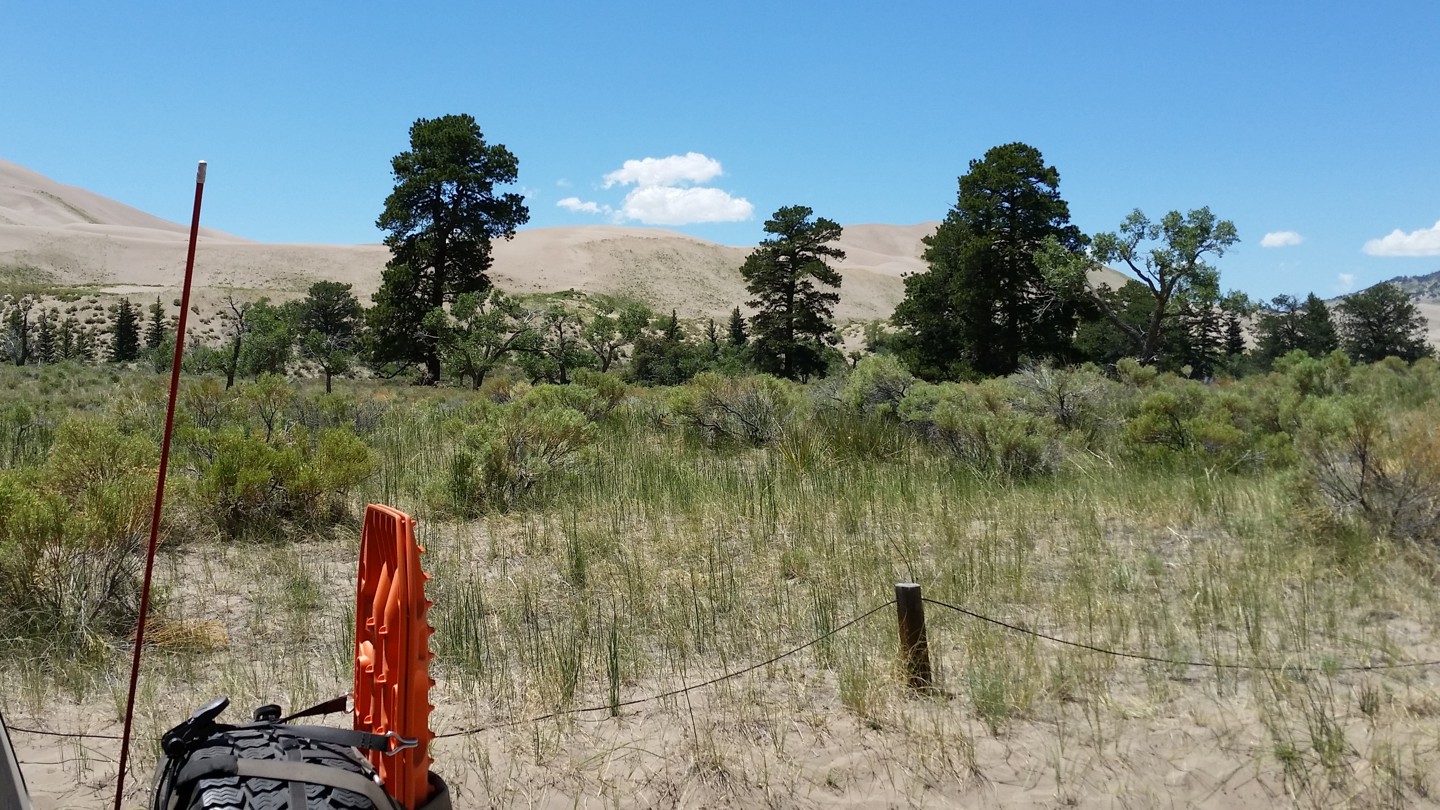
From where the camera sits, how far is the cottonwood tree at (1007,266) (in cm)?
3556

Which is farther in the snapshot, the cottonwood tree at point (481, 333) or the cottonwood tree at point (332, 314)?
the cottonwood tree at point (332, 314)

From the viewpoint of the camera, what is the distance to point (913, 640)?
5.27m

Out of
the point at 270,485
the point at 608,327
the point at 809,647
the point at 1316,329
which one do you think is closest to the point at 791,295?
the point at 608,327

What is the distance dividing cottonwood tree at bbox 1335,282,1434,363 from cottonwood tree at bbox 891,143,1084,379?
24.7m

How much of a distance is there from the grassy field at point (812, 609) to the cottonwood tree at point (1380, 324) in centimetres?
4821

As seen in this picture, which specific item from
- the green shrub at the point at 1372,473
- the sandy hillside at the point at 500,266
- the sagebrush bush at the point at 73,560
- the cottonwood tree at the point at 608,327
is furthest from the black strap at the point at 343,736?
the sandy hillside at the point at 500,266

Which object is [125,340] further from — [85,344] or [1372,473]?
[1372,473]

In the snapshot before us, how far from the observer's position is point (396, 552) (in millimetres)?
2311

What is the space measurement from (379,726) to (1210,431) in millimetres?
11046

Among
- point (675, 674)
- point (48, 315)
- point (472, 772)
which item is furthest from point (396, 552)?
point (48, 315)

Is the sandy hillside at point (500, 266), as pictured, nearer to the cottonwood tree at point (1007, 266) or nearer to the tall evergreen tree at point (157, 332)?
the tall evergreen tree at point (157, 332)

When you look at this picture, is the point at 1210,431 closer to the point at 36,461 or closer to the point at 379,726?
the point at 379,726

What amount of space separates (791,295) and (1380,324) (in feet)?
106

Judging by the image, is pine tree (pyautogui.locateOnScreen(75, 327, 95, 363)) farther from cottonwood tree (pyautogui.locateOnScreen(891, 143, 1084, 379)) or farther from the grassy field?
the grassy field
